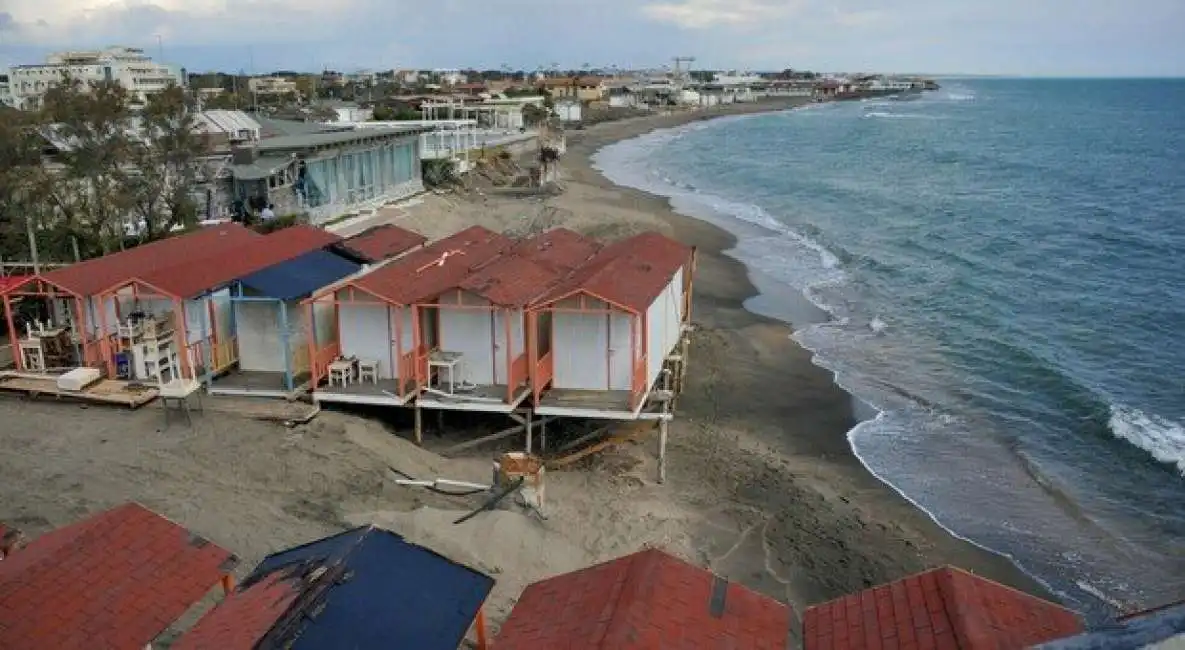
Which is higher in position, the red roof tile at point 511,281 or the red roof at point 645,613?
the red roof tile at point 511,281

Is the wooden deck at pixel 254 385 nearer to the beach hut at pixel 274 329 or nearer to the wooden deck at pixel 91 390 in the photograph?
the beach hut at pixel 274 329

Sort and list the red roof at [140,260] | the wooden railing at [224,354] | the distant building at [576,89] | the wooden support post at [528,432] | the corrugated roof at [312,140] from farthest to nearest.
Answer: the distant building at [576,89], the corrugated roof at [312,140], the wooden railing at [224,354], the red roof at [140,260], the wooden support post at [528,432]

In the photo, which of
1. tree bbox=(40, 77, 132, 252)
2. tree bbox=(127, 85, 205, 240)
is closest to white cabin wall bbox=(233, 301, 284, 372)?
tree bbox=(40, 77, 132, 252)

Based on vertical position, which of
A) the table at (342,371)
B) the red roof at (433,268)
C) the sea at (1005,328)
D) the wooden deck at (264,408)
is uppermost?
the red roof at (433,268)

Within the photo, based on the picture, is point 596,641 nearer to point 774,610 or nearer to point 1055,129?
point 774,610

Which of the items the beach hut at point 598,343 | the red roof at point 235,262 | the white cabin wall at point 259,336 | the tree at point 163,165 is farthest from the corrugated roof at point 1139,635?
the tree at point 163,165

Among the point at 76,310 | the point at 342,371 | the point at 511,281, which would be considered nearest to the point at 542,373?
the point at 511,281
